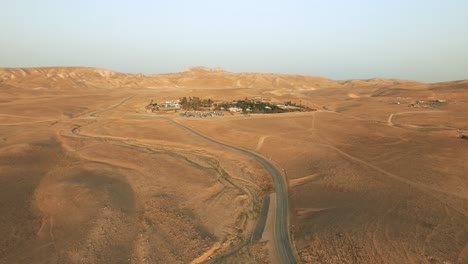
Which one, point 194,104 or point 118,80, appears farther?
point 118,80

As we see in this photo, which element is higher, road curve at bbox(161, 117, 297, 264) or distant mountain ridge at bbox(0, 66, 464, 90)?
distant mountain ridge at bbox(0, 66, 464, 90)

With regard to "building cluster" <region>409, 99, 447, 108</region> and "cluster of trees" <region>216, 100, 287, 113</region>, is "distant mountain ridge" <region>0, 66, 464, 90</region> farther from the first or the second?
"cluster of trees" <region>216, 100, 287, 113</region>

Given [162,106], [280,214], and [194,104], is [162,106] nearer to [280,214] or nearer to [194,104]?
[194,104]

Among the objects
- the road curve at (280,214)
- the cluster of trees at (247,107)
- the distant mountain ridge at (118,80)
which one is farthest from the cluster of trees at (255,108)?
the distant mountain ridge at (118,80)

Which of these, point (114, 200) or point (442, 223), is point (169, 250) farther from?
point (442, 223)

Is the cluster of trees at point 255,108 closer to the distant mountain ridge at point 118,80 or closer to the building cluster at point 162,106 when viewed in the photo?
the building cluster at point 162,106

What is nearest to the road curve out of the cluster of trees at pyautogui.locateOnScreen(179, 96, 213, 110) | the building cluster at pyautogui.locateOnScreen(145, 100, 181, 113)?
the cluster of trees at pyautogui.locateOnScreen(179, 96, 213, 110)

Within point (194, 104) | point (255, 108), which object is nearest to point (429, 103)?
point (255, 108)

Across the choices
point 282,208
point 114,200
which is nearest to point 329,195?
point 282,208
